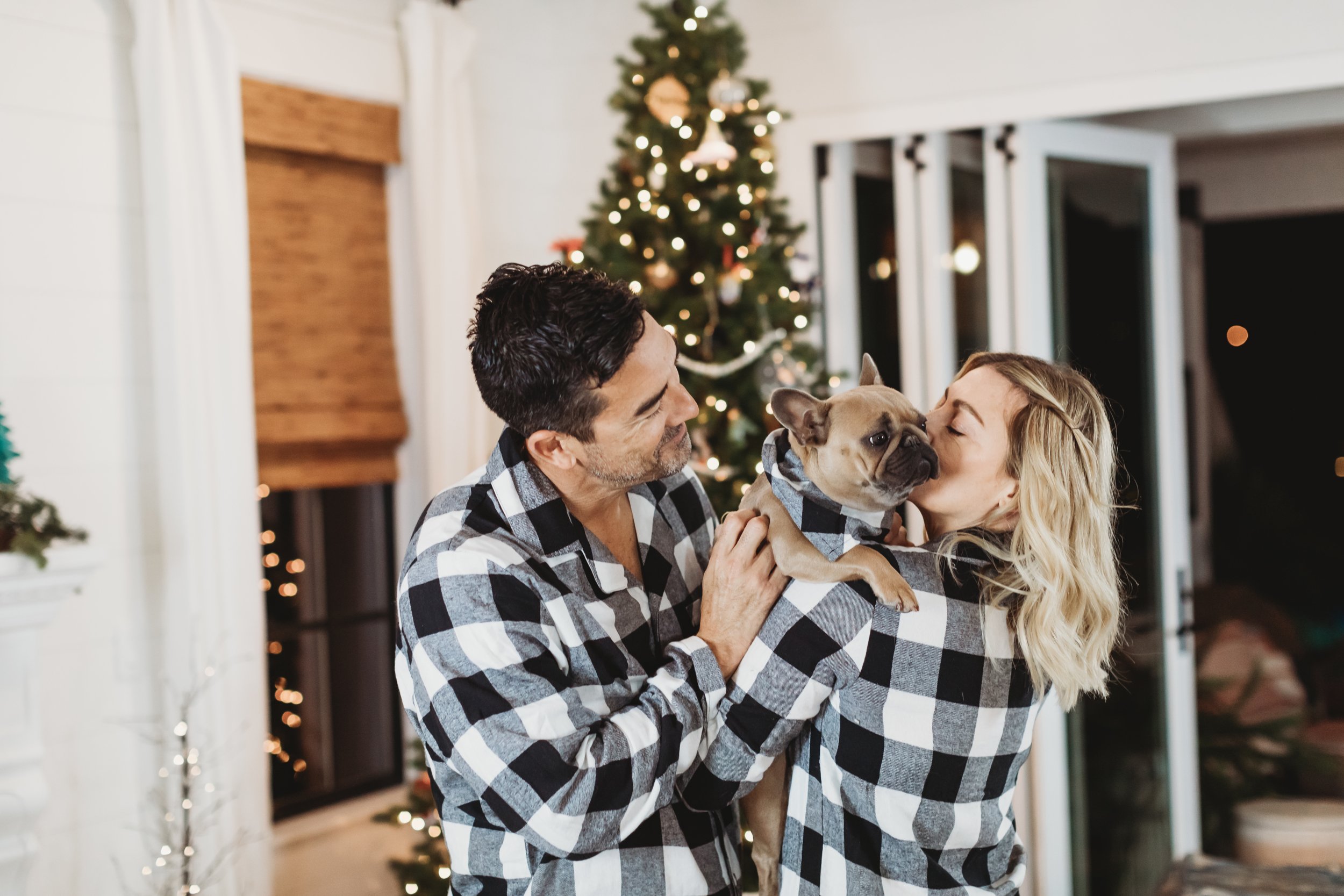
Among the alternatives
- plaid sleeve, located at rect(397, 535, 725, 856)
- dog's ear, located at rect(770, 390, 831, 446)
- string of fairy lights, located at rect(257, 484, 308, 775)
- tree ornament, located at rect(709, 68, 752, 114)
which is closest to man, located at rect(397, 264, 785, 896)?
plaid sleeve, located at rect(397, 535, 725, 856)

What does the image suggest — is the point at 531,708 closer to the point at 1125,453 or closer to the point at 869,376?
the point at 869,376

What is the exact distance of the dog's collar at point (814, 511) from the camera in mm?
1423

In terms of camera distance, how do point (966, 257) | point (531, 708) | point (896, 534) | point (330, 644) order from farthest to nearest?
point (966, 257)
point (330, 644)
point (896, 534)
point (531, 708)

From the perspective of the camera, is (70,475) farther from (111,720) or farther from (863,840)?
(863,840)

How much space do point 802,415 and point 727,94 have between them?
201cm

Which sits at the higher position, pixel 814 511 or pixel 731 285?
pixel 731 285

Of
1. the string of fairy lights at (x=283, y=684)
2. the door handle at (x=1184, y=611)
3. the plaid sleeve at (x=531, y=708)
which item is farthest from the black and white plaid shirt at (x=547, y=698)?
the door handle at (x=1184, y=611)

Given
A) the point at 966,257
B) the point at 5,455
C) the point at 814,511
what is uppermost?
the point at 966,257

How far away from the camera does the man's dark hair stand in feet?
4.40

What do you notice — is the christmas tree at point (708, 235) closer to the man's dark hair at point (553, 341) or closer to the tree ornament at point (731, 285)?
the tree ornament at point (731, 285)

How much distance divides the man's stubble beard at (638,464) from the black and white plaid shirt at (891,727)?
23cm

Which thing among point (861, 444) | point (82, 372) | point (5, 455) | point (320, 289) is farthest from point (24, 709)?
point (861, 444)

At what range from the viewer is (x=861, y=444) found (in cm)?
143

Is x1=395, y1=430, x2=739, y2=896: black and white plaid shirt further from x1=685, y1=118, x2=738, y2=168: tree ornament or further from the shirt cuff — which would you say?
x1=685, y1=118, x2=738, y2=168: tree ornament
